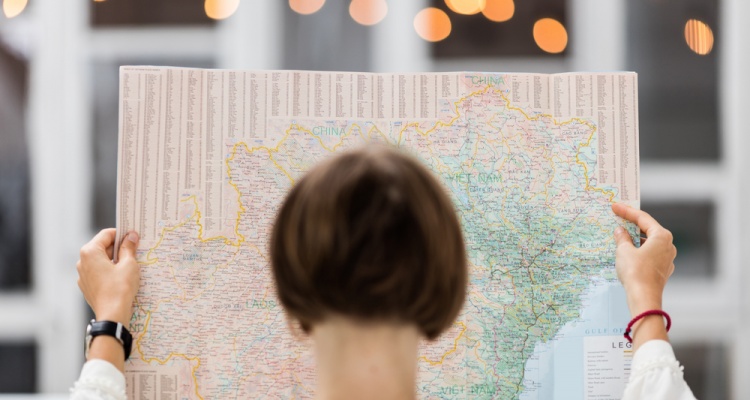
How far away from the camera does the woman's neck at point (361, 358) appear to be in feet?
2.57

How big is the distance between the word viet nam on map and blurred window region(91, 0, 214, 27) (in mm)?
1010

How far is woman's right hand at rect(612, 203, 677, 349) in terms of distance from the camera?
1.21m

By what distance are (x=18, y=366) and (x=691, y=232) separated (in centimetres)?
245

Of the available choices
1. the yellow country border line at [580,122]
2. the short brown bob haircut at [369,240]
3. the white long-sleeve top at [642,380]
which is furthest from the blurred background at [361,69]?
the short brown bob haircut at [369,240]

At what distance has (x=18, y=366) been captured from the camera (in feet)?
7.46

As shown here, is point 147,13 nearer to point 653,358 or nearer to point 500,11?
point 500,11

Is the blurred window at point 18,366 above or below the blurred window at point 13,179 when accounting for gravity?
below

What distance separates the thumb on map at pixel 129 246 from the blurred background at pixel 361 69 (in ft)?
3.40

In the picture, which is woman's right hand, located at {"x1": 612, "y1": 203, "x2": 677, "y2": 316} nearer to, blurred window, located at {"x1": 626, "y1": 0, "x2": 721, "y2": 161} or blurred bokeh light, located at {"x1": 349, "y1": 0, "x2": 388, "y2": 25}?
blurred window, located at {"x1": 626, "y1": 0, "x2": 721, "y2": 161}

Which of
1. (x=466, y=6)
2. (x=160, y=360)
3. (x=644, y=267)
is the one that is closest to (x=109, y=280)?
(x=160, y=360)

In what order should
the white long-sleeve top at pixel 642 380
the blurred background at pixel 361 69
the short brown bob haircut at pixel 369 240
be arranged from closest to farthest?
the short brown bob haircut at pixel 369 240 < the white long-sleeve top at pixel 642 380 < the blurred background at pixel 361 69

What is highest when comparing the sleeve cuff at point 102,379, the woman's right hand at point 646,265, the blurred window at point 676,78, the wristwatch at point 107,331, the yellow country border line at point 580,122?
the blurred window at point 676,78

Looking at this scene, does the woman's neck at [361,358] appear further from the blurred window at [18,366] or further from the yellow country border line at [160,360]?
the blurred window at [18,366]

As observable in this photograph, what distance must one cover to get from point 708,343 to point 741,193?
0.53 meters
